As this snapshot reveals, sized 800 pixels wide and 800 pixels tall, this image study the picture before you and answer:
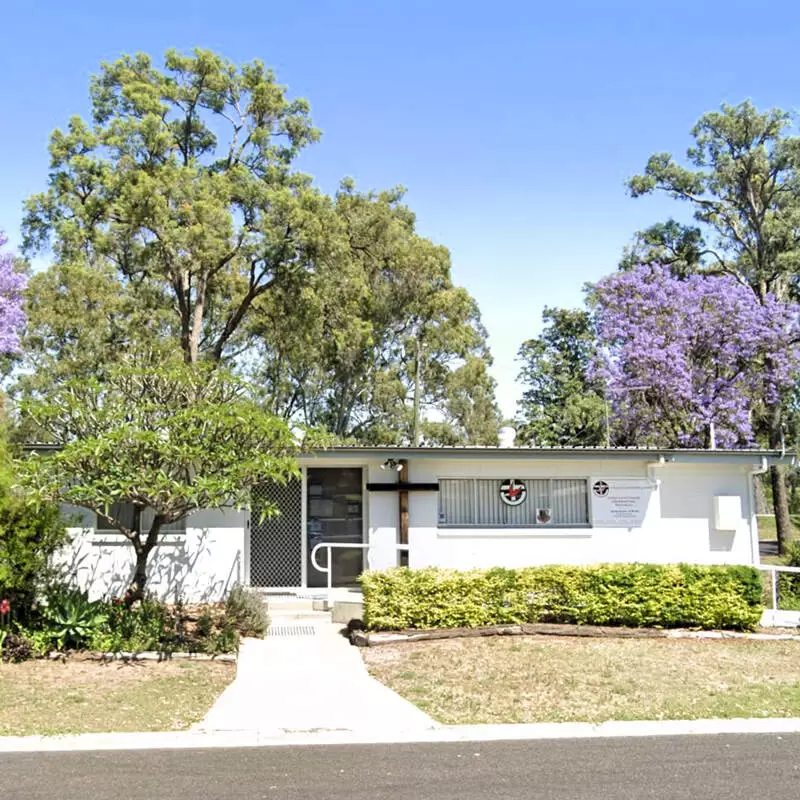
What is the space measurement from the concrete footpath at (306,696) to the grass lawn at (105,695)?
272 mm

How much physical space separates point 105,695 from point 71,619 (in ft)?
6.49

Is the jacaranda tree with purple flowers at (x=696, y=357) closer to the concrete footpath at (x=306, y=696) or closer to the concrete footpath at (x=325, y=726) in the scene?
the concrete footpath at (x=306, y=696)

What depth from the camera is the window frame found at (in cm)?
1340

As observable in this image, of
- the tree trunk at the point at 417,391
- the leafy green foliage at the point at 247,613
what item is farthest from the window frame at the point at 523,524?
the tree trunk at the point at 417,391

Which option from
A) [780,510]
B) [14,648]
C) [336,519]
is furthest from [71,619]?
[780,510]

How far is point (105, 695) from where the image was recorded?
8.10 meters

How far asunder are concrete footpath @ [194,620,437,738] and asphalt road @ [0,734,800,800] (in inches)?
20.0

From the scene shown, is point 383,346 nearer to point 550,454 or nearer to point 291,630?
point 550,454

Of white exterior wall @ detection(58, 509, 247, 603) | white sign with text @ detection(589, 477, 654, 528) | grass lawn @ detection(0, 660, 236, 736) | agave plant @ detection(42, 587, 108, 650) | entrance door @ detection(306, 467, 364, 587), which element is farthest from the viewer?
white sign with text @ detection(589, 477, 654, 528)

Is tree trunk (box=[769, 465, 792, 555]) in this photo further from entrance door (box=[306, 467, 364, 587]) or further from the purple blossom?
the purple blossom

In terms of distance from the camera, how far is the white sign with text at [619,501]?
44.8 feet

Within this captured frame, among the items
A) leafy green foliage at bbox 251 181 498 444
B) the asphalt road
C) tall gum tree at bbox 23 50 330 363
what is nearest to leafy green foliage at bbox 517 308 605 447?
leafy green foliage at bbox 251 181 498 444

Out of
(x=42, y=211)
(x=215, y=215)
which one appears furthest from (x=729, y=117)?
(x=42, y=211)

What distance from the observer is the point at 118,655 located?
9.53 metres
